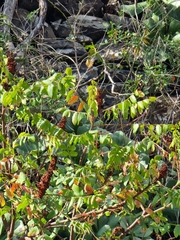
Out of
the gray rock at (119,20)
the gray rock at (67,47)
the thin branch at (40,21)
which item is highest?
the thin branch at (40,21)

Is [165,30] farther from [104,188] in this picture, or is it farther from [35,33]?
[104,188]

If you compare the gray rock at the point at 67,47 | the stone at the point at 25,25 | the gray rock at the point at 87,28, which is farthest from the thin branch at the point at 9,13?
the gray rock at the point at 87,28

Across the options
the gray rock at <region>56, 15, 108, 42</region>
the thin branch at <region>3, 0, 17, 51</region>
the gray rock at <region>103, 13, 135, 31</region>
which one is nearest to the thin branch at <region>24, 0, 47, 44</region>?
the thin branch at <region>3, 0, 17, 51</region>

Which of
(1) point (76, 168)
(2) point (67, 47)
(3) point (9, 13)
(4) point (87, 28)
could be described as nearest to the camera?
(1) point (76, 168)

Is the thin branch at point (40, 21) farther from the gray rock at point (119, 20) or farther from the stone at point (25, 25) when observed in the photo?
the gray rock at point (119, 20)

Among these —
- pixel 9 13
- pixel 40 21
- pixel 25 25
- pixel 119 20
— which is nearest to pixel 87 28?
pixel 119 20

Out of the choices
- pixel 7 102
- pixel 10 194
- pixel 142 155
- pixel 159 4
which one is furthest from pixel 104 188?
pixel 159 4

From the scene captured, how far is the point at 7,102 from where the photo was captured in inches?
88.8

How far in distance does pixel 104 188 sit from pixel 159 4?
129 inches

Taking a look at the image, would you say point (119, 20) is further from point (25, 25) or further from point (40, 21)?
point (25, 25)

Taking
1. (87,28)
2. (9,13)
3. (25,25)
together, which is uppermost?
(9,13)

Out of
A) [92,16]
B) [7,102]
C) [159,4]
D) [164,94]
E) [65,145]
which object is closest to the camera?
[7,102]

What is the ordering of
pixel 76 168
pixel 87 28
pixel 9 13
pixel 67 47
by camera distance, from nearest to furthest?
pixel 76 168 → pixel 9 13 → pixel 67 47 → pixel 87 28

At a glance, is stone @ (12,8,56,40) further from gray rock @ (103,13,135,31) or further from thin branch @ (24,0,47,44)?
gray rock @ (103,13,135,31)
